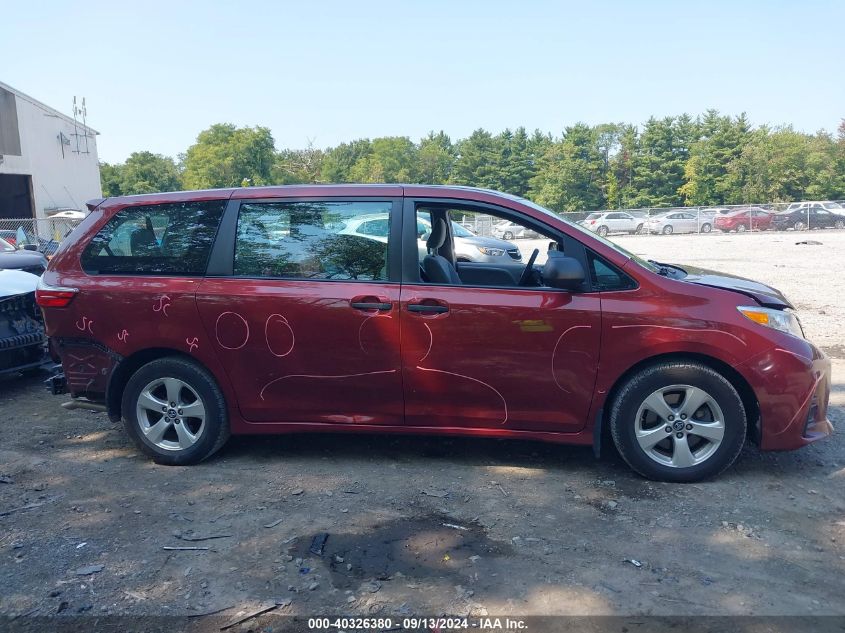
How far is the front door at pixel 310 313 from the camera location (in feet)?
14.6

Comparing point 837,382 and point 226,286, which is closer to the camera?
point 226,286

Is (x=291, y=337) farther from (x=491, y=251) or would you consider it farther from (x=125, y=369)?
(x=491, y=251)

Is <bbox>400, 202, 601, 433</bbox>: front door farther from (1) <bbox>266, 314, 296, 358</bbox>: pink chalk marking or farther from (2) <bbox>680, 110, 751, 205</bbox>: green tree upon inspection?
(2) <bbox>680, 110, 751, 205</bbox>: green tree

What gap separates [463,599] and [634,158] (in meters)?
70.9

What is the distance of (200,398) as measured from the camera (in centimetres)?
470

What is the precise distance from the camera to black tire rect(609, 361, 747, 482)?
4.16 meters

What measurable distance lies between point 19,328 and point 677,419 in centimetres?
589

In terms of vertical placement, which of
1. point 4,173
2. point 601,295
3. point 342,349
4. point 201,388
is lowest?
point 201,388

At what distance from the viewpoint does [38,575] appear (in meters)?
3.38

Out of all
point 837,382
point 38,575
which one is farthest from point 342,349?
point 837,382

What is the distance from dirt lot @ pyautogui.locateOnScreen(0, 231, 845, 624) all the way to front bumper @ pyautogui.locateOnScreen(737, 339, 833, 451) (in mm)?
320

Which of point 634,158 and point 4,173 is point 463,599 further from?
point 634,158

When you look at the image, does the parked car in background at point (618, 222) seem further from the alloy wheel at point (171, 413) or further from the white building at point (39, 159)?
the alloy wheel at point (171, 413)

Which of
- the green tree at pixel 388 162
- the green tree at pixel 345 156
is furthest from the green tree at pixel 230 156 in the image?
the green tree at pixel 388 162
